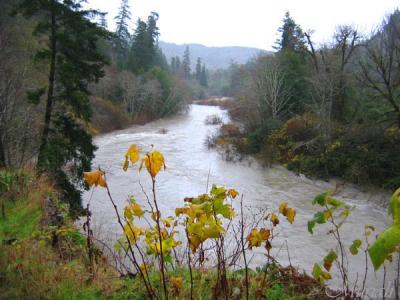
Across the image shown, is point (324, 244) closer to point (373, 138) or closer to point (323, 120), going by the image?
point (373, 138)

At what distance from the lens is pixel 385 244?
2.99 feet

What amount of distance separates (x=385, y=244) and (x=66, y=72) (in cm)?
1153

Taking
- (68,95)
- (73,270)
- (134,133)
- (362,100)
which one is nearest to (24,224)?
(73,270)

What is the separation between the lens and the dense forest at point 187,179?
7.29ft

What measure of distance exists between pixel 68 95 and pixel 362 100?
1801 cm

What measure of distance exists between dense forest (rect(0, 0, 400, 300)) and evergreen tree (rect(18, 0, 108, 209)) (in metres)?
0.04

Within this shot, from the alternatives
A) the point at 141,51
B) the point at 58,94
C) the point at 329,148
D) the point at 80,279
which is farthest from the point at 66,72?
the point at 141,51

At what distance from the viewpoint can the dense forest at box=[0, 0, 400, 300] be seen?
7.29 ft

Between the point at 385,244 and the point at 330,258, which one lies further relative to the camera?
the point at 330,258

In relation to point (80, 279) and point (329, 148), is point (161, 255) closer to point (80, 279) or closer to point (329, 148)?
point (80, 279)

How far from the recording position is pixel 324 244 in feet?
32.9

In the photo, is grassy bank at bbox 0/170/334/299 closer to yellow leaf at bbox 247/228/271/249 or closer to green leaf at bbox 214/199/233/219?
yellow leaf at bbox 247/228/271/249

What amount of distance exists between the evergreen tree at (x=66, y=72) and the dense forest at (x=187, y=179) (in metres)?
0.04

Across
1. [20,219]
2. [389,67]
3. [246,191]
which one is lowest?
[246,191]
